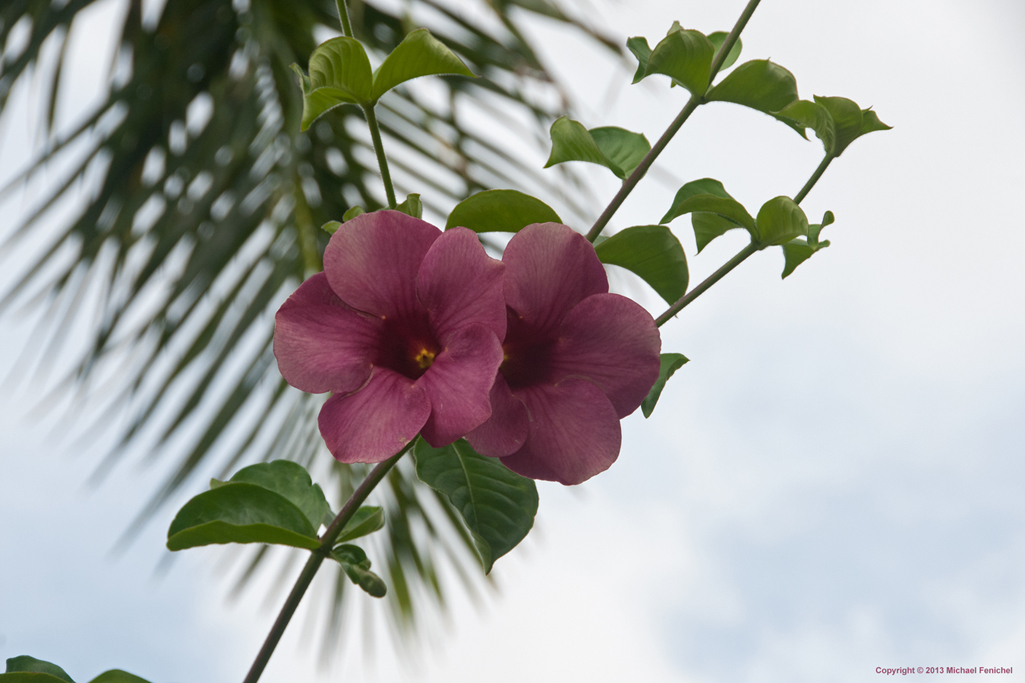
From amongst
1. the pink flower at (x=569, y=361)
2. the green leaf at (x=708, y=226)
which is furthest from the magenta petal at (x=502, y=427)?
the green leaf at (x=708, y=226)

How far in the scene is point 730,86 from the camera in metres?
0.24

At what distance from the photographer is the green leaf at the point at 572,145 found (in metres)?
0.25

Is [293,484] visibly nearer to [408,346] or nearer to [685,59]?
[408,346]

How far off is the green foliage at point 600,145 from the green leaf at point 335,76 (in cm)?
6

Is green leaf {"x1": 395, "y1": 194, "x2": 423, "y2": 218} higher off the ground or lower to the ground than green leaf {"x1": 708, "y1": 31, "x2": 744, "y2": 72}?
lower

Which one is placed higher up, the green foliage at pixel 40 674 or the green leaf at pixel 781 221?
the green leaf at pixel 781 221

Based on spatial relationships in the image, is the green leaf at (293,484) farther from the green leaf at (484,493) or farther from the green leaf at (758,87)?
the green leaf at (758,87)

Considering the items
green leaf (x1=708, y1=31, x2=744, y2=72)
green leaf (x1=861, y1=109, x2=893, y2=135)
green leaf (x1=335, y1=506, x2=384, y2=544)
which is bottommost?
green leaf (x1=335, y1=506, x2=384, y2=544)

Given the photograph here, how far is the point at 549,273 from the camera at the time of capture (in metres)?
0.20

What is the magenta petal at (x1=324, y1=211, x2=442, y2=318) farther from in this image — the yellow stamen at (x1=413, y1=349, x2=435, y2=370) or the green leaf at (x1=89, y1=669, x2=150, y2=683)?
the green leaf at (x1=89, y1=669, x2=150, y2=683)

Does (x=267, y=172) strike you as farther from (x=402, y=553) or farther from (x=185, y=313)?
(x=402, y=553)

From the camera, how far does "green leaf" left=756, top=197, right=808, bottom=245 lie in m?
0.22

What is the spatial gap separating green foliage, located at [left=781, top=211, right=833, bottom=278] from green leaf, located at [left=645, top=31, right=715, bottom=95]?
0.19ft

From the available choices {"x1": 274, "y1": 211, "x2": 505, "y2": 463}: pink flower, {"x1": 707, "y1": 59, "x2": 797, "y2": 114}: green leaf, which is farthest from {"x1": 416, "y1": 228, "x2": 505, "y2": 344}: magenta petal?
{"x1": 707, "y1": 59, "x2": 797, "y2": 114}: green leaf
